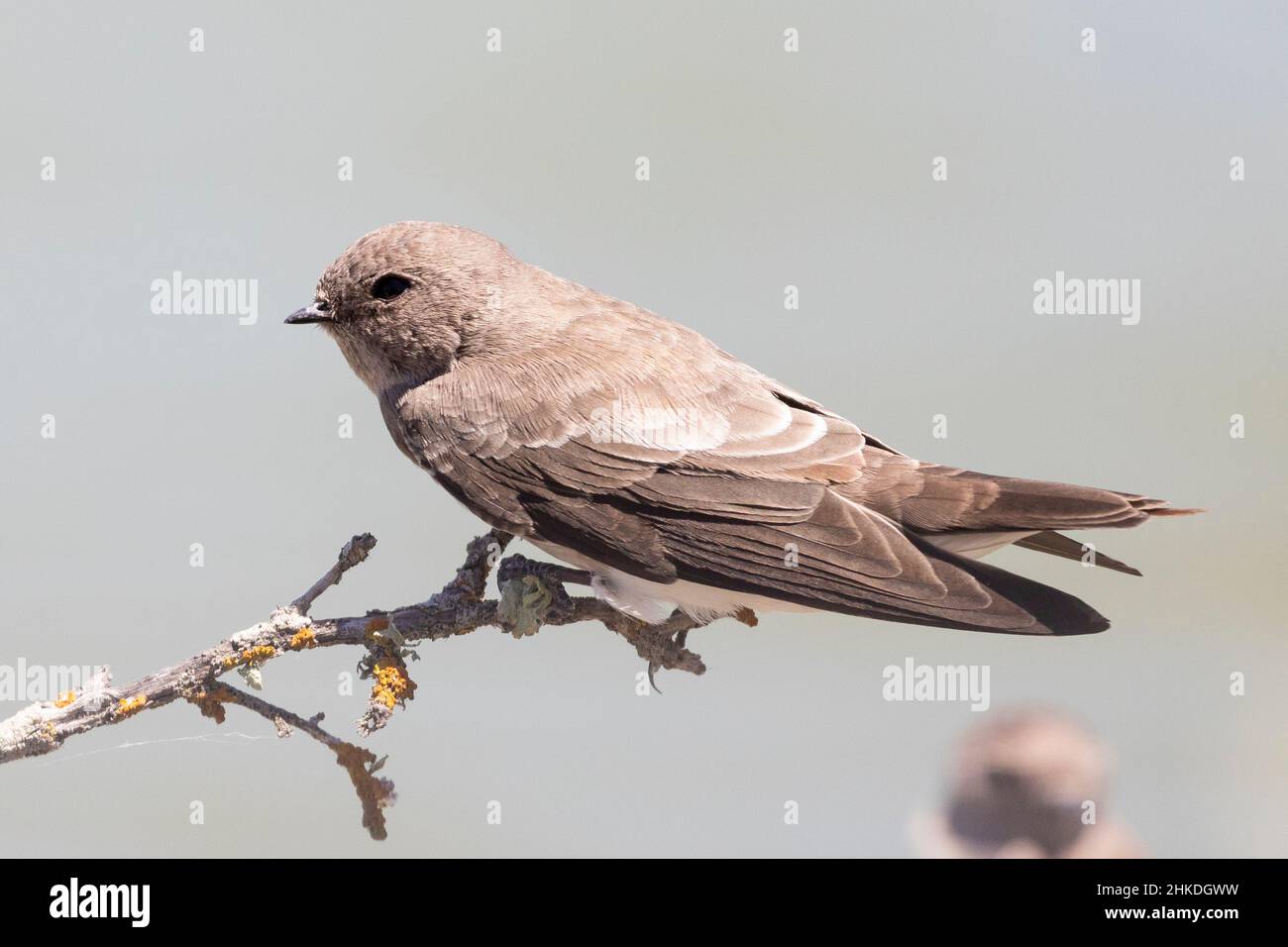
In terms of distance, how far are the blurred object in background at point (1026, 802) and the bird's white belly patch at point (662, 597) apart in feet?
14.4

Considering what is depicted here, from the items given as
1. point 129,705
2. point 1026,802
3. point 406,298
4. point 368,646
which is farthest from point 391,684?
point 1026,802

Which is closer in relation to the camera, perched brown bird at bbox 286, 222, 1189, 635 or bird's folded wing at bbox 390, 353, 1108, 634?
perched brown bird at bbox 286, 222, 1189, 635

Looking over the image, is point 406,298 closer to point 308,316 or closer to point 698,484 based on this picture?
point 308,316

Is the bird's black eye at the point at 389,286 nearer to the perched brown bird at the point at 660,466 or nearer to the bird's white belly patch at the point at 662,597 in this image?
the perched brown bird at the point at 660,466

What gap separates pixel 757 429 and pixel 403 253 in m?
1.78

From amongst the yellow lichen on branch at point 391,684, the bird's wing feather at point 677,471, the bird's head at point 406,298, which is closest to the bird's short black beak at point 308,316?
the bird's head at point 406,298

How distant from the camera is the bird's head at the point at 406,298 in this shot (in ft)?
19.3

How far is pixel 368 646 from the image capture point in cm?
477

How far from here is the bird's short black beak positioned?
5.92 metres

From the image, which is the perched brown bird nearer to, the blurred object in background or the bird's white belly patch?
the bird's white belly patch

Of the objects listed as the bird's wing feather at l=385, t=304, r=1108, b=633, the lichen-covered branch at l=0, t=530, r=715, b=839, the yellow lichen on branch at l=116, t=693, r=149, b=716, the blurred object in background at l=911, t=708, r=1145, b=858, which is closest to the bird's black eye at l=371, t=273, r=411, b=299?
the bird's wing feather at l=385, t=304, r=1108, b=633

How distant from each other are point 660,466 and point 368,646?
1322 millimetres

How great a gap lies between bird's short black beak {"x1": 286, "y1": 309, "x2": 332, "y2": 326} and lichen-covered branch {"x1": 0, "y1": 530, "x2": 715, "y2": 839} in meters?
1.43

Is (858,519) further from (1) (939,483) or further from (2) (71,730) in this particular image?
(2) (71,730)
